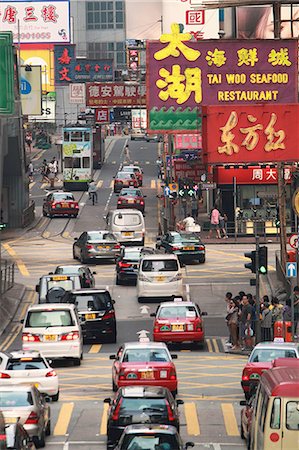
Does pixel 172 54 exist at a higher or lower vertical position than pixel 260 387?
higher

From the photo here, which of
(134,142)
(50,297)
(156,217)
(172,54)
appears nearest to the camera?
(172,54)

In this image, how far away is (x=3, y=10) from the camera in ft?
519

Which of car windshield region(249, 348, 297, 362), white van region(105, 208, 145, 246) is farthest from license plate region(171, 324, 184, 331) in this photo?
white van region(105, 208, 145, 246)

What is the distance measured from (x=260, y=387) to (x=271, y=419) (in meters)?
2.11

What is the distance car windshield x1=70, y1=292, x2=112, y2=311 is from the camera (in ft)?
137

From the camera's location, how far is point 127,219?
217ft

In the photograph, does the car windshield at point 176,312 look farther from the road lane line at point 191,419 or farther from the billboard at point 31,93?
the billboard at point 31,93

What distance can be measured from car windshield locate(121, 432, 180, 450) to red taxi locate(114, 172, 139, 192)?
74882mm

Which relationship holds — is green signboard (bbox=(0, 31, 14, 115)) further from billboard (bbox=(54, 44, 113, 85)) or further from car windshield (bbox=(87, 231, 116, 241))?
billboard (bbox=(54, 44, 113, 85))

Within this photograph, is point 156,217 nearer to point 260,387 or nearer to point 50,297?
point 50,297

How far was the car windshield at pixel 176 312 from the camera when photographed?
40.4 meters

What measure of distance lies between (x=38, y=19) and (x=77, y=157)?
2597 inches

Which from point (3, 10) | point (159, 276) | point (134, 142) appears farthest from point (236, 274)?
point (3, 10)

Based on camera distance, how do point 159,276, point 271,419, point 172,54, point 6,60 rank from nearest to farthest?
point 271,419 → point 6,60 → point 172,54 → point 159,276
